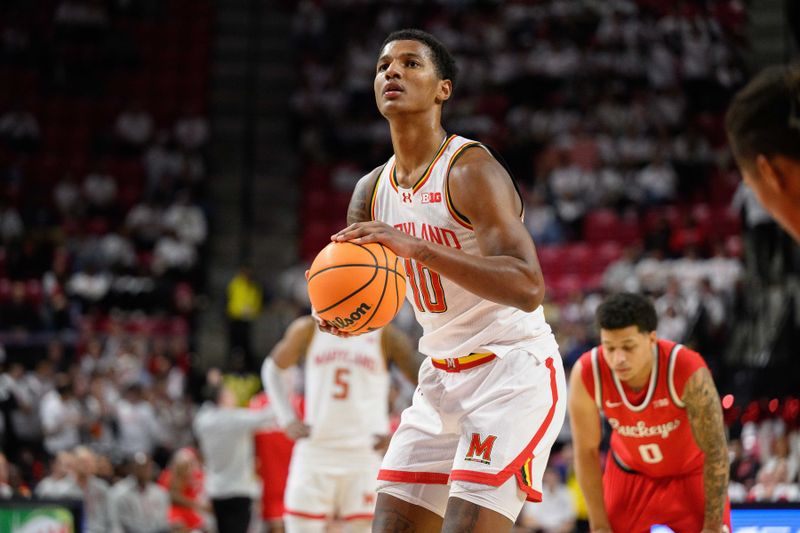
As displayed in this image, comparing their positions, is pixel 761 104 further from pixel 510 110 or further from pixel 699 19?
pixel 510 110

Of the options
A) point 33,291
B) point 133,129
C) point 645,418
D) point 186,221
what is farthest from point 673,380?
point 133,129

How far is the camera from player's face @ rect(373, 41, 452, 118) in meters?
4.10

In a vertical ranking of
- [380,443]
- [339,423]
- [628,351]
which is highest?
[628,351]

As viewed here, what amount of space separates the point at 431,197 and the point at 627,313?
4.93ft

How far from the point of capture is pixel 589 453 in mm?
5184

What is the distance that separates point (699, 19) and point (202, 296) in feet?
26.5

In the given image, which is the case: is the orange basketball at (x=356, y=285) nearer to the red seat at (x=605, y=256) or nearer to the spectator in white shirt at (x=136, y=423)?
the spectator in white shirt at (x=136, y=423)

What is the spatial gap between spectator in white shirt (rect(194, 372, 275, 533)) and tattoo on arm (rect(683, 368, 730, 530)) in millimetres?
5405

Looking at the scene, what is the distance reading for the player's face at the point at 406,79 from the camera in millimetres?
4102

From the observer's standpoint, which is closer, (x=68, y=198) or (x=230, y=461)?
(x=230, y=461)

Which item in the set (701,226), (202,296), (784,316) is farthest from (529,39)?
(784,316)

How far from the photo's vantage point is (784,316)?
1135 cm

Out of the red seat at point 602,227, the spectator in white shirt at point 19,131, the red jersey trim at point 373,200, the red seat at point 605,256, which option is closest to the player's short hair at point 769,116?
the red jersey trim at point 373,200

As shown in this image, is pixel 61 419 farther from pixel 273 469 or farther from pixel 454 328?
pixel 454 328
